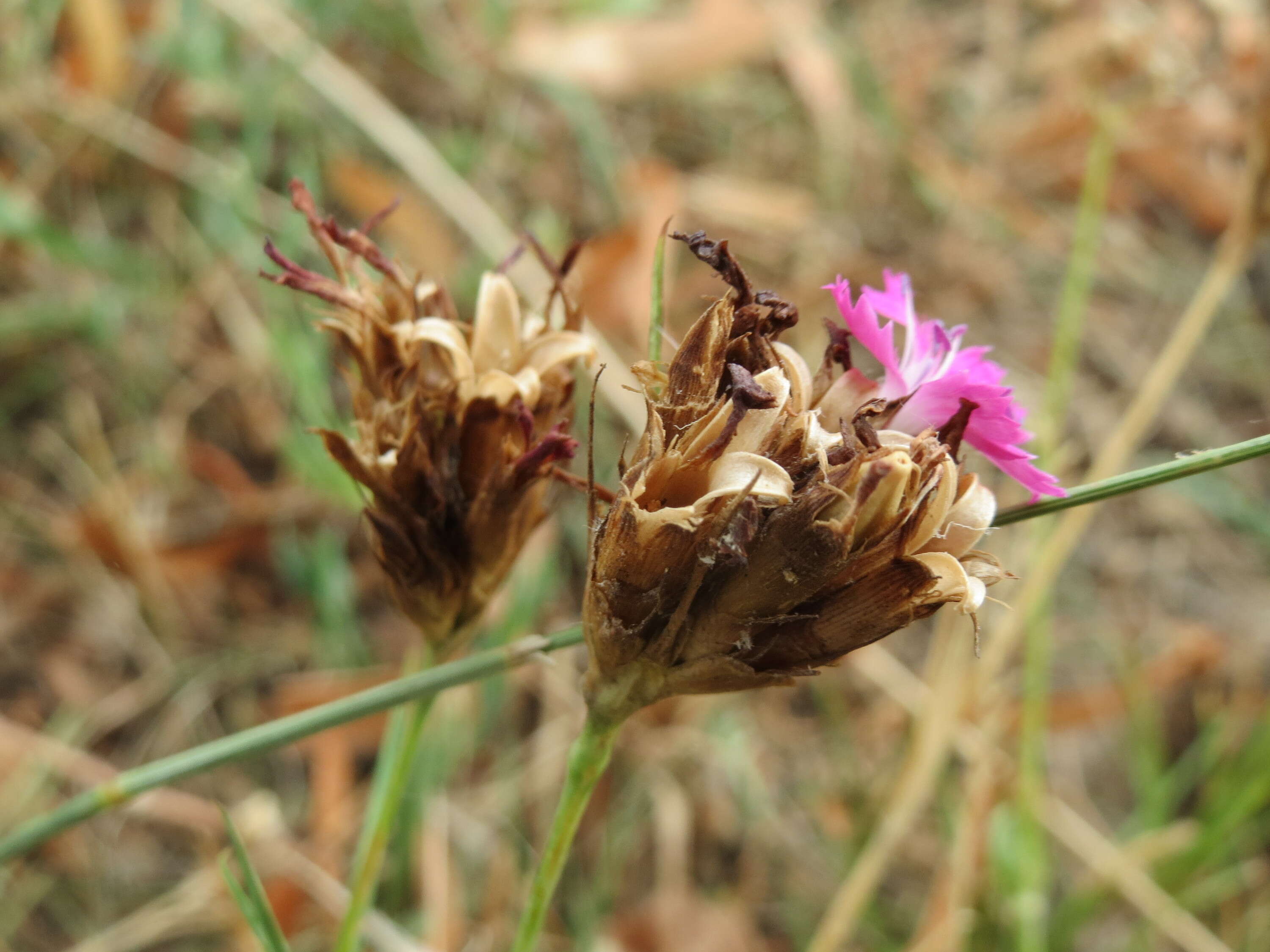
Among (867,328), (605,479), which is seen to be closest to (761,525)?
(867,328)

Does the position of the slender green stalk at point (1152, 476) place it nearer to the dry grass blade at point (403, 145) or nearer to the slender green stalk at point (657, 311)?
the slender green stalk at point (657, 311)

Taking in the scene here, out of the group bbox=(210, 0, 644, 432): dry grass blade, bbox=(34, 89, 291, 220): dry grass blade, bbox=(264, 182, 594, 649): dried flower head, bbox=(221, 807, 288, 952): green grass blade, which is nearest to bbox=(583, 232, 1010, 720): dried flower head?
bbox=(264, 182, 594, 649): dried flower head

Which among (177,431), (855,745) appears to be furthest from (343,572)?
(855,745)

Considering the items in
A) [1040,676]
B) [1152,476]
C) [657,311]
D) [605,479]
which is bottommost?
[1040,676]

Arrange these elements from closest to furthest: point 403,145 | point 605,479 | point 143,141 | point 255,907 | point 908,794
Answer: point 255,907 < point 605,479 < point 908,794 < point 403,145 < point 143,141

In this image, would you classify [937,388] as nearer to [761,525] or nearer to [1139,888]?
[761,525]

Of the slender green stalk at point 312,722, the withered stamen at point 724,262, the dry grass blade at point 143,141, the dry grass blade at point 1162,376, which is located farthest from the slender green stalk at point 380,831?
the dry grass blade at point 143,141

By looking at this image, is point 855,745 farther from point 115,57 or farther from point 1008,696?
point 115,57
